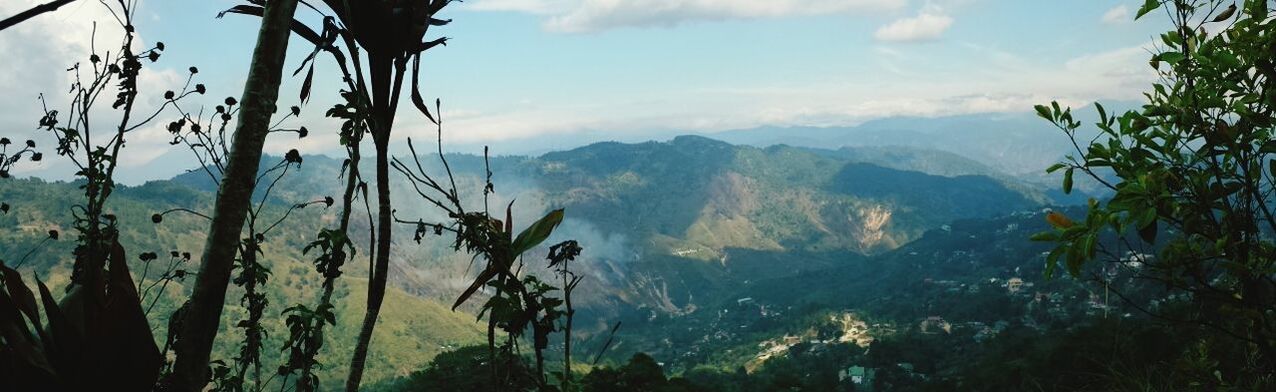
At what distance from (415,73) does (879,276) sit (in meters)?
122

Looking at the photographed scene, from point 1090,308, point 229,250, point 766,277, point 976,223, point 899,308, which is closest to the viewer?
point 229,250

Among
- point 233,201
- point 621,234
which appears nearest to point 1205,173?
point 233,201

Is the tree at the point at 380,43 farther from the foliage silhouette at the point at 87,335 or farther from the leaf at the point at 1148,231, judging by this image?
the leaf at the point at 1148,231

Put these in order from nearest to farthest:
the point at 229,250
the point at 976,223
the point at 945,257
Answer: the point at 229,250
the point at 945,257
the point at 976,223

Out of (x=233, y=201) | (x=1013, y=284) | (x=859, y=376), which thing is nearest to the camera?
(x=233, y=201)

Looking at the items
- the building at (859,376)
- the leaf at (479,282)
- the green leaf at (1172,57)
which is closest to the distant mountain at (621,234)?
the building at (859,376)

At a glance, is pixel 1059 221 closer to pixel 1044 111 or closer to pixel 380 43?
pixel 1044 111

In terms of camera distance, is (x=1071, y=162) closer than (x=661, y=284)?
Yes

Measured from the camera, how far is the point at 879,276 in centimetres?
11656

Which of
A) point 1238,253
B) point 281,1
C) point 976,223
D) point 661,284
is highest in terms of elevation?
point 281,1

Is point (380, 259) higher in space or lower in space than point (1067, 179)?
lower

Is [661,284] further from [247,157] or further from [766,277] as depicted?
[247,157]

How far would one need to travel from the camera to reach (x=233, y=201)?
130cm

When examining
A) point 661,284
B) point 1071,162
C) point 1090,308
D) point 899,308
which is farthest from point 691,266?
point 1071,162
